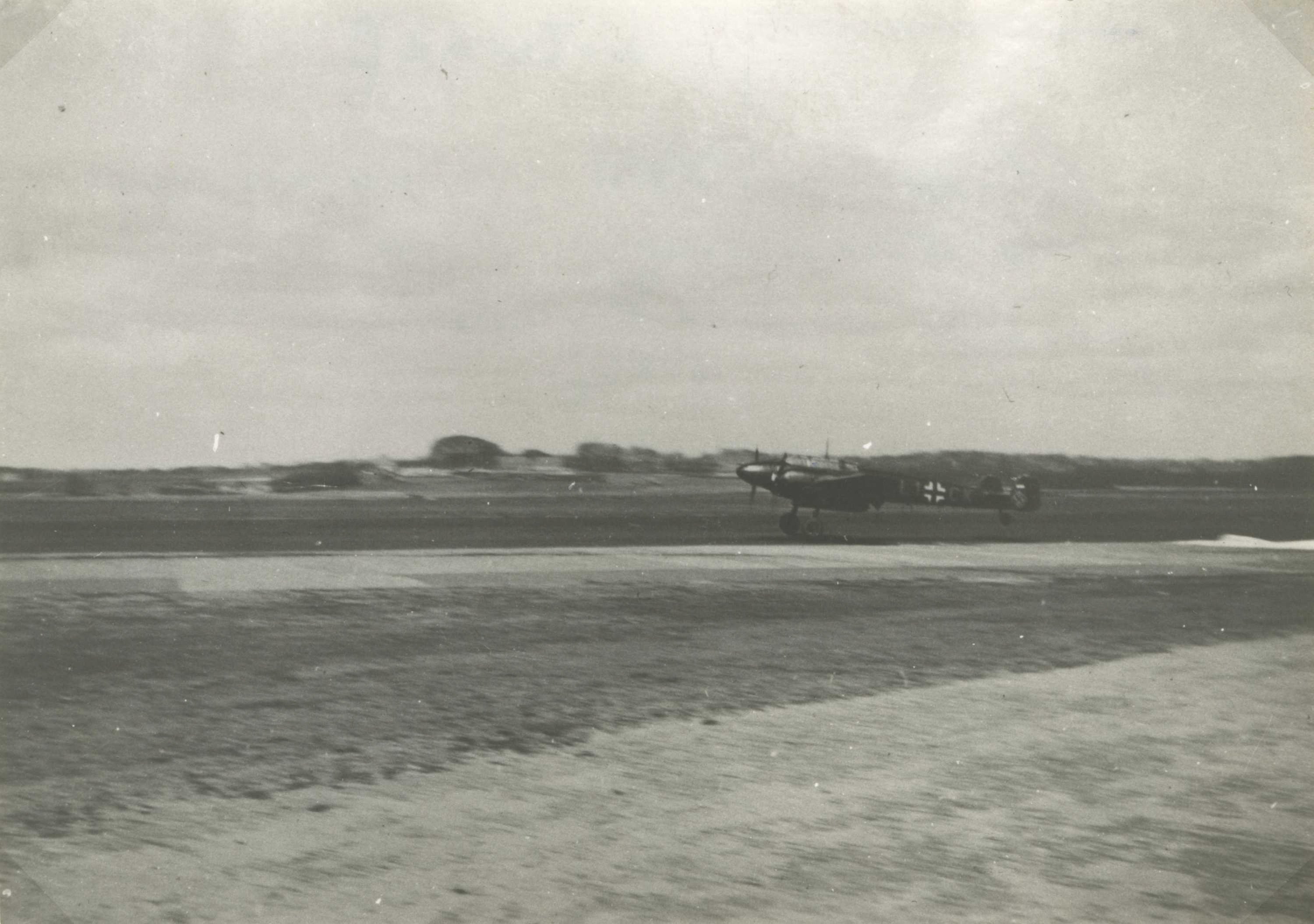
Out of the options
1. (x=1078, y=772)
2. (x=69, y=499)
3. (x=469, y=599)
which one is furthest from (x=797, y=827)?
(x=469, y=599)

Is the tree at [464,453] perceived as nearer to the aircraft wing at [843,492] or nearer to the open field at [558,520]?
the open field at [558,520]

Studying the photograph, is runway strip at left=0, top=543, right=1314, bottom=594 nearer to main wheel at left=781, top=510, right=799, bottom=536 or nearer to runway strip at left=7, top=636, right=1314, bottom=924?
main wheel at left=781, top=510, right=799, bottom=536

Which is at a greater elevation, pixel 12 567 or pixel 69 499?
pixel 69 499

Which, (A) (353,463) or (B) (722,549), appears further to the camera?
(B) (722,549)

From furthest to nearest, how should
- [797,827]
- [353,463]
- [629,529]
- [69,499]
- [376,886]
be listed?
[629,529] < [353,463] < [69,499] < [797,827] < [376,886]

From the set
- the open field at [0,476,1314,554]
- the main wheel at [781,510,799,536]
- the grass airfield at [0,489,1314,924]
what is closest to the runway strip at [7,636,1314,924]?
the grass airfield at [0,489,1314,924]

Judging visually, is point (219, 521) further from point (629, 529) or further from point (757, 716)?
point (757, 716)

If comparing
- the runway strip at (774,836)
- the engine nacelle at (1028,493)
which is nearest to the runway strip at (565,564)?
the engine nacelle at (1028,493)
